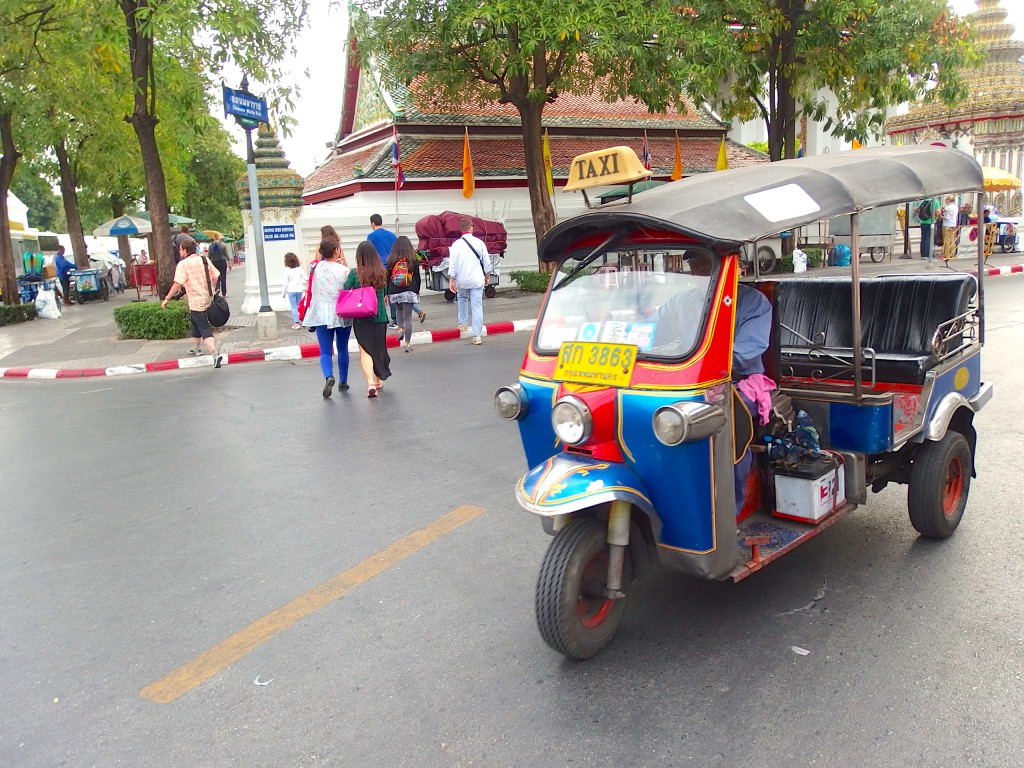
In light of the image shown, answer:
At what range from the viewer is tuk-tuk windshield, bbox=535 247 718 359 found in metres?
3.28

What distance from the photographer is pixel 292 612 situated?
12.3 feet

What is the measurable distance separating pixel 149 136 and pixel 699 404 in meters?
12.9

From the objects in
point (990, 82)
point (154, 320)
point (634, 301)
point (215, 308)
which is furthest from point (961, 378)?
point (990, 82)

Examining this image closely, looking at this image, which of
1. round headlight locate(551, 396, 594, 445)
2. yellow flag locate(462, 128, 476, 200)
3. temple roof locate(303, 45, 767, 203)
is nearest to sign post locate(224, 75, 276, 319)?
temple roof locate(303, 45, 767, 203)

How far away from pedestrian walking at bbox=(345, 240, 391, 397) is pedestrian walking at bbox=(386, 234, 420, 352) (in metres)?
2.11

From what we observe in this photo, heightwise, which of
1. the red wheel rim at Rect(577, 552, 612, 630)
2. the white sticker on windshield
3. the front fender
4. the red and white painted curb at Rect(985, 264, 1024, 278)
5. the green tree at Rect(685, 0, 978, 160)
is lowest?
the red wheel rim at Rect(577, 552, 612, 630)

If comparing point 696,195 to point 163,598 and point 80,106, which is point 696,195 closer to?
point 163,598

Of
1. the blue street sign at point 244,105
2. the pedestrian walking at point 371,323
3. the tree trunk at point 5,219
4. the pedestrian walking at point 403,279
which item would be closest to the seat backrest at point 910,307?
the pedestrian walking at point 371,323

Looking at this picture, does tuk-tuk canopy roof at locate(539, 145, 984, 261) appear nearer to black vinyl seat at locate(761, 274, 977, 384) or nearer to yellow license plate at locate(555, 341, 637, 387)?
yellow license plate at locate(555, 341, 637, 387)

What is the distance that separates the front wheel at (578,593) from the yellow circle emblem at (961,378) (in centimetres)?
237

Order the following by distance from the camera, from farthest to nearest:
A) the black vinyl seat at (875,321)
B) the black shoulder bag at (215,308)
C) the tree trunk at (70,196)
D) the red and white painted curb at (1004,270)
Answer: the tree trunk at (70,196) < the red and white painted curb at (1004,270) < the black shoulder bag at (215,308) < the black vinyl seat at (875,321)

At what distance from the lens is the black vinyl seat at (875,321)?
14.2 ft

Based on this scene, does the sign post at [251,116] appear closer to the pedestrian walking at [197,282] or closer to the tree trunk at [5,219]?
the pedestrian walking at [197,282]

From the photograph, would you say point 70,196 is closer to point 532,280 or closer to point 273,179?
point 273,179
